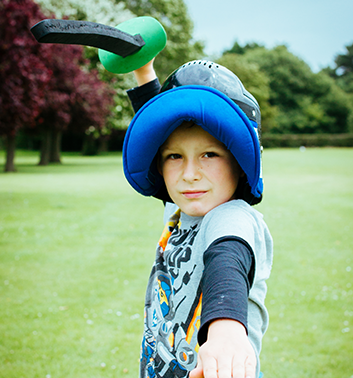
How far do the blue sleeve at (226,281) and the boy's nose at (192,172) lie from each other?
0.95 ft

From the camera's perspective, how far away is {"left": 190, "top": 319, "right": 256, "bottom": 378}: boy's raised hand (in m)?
0.80

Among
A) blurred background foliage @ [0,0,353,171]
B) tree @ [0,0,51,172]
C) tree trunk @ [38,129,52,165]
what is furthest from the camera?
tree trunk @ [38,129,52,165]

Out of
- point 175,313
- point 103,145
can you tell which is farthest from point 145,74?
point 103,145

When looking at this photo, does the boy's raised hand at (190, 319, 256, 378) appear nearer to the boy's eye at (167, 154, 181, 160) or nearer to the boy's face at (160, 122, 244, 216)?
the boy's face at (160, 122, 244, 216)

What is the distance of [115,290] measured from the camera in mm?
4781

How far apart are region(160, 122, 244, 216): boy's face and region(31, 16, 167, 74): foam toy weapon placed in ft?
1.24

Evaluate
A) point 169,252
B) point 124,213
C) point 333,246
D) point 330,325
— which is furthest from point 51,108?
point 169,252

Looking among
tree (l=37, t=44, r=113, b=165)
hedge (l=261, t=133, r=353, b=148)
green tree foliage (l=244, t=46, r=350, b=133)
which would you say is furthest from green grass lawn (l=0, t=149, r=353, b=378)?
green tree foliage (l=244, t=46, r=350, b=133)

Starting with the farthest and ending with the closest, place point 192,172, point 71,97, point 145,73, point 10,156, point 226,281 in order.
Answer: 1. point 71,97
2. point 10,156
3. point 145,73
4. point 192,172
5. point 226,281

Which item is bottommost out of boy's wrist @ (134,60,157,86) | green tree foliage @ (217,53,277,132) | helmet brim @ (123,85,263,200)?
helmet brim @ (123,85,263,200)

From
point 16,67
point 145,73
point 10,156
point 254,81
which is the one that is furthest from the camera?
point 254,81

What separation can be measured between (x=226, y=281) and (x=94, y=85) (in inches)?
1010

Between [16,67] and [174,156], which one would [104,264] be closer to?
[174,156]

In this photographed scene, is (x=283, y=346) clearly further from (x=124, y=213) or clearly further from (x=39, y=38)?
(x=124, y=213)
